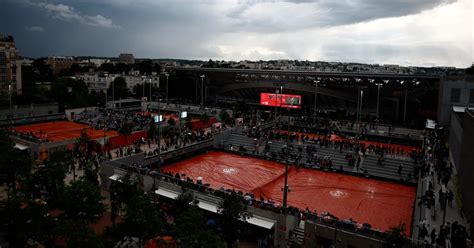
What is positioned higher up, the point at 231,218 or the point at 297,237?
the point at 231,218

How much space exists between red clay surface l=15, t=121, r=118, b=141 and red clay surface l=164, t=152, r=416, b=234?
13537 millimetres

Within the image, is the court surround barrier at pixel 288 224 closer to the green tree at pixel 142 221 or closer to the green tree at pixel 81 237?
the green tree at pixel 142 221

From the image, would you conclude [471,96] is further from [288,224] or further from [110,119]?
[110,119]

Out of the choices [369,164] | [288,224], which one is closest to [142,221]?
Result: [288,224]

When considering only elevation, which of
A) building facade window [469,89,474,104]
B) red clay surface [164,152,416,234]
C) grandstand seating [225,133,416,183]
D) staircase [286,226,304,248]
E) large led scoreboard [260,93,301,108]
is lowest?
red clay surface [164,152,416,234]

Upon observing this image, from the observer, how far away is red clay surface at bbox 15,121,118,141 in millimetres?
36725

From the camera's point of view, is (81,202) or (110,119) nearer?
(81,202)

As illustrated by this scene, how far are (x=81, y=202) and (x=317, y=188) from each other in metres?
15.7

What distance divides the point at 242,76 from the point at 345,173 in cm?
4450

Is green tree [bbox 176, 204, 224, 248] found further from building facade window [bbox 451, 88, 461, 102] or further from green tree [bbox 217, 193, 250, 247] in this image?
building facade window [bbox 451, 88, 461, 102]

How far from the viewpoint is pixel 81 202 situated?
13.9m

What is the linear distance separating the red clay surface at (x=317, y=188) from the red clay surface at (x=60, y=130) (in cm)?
1354

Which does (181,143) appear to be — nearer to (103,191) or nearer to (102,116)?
(103,191)

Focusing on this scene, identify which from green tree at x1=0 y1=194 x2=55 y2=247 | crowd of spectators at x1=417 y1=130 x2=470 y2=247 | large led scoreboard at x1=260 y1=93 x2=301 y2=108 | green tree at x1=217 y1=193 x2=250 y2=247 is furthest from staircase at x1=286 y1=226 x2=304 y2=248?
large led scoreboard at x1=260 y1=93 x2=301 y2=108
